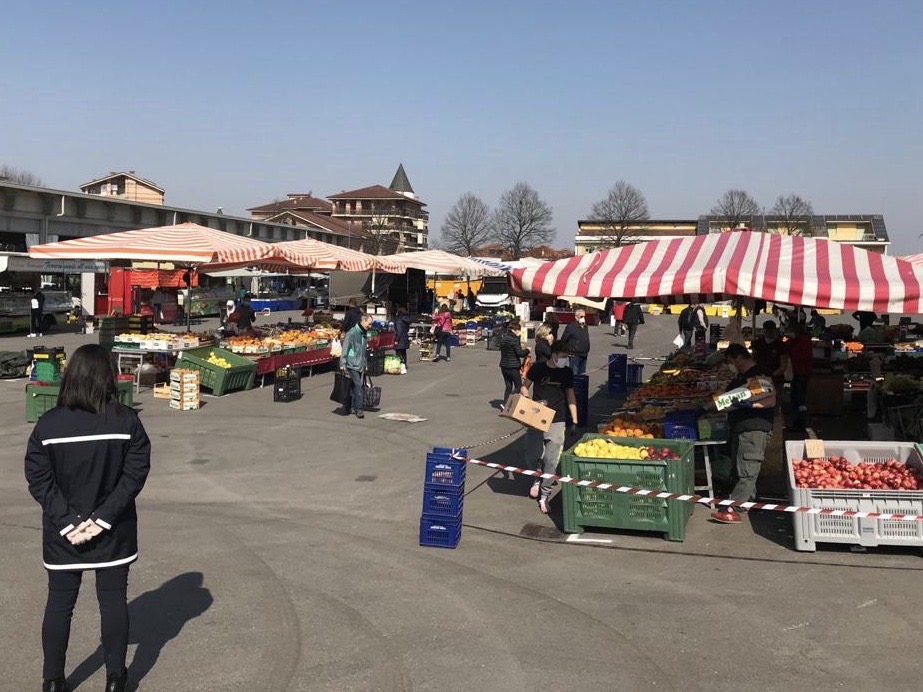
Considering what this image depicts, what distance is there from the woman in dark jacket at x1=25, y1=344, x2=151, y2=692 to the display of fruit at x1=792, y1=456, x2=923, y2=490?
6075mm

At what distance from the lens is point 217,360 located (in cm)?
1759

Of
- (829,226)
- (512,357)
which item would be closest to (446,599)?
(512,357)

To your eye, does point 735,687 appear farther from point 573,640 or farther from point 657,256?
point 657,256

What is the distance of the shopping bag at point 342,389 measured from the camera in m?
15.3

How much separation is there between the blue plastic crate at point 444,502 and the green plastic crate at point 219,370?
10.4 m

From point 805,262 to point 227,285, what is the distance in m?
46.6

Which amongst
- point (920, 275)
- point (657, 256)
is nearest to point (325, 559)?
point (657, 256)

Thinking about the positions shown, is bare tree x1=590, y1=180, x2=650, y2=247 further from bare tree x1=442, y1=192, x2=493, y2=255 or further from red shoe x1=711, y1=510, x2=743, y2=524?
red shoe x1=711, y1=510, x2=743, y2=524

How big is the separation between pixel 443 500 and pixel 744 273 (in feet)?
12.1

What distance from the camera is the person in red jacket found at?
1395 cm

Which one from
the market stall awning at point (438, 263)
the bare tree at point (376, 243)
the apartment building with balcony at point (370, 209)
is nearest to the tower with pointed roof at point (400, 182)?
the apartment building with balcony at point (370, 209)

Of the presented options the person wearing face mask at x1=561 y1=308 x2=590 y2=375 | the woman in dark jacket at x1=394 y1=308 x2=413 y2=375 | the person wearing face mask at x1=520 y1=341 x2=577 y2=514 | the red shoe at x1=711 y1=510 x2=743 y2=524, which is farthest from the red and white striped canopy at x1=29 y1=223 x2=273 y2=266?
the red shoe at x1=711 y1=510 x2=743 y2=524

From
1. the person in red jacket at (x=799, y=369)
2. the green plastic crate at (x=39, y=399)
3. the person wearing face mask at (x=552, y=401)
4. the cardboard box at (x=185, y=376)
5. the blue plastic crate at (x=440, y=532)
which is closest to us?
the blue plastic crate at (x=440, y=532)

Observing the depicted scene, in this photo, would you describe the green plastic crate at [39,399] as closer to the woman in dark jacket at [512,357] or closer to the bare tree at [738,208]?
the woman in dark jacket at [512,357]
